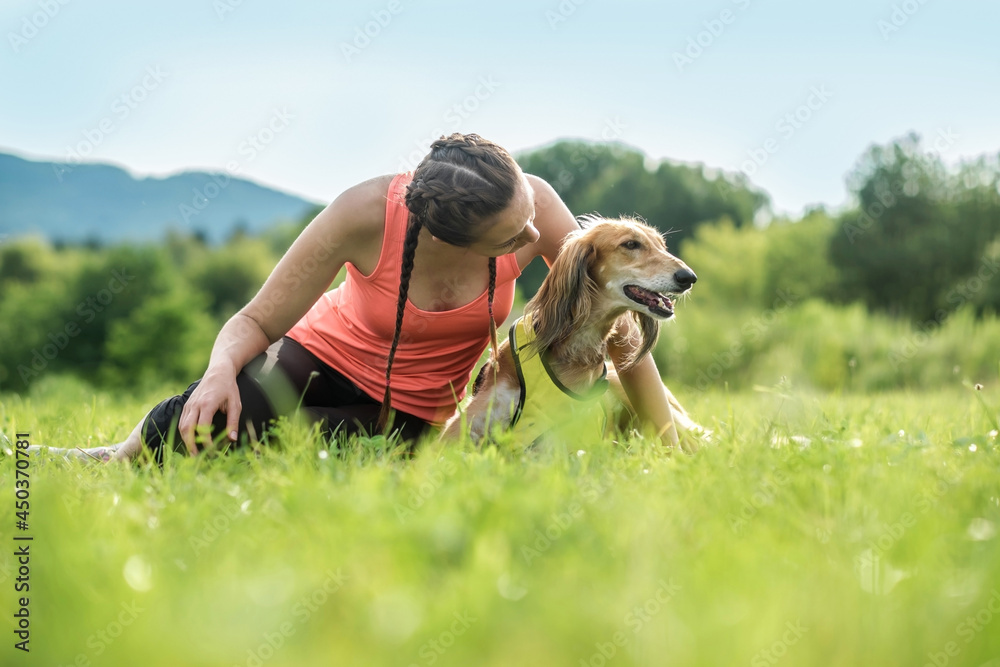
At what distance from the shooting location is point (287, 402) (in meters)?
3.21

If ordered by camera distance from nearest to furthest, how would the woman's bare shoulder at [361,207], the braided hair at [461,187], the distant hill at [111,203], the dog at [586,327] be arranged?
1. the braided hair at [461,187]
2. the dog at [586,327]
3. the woman's bare shoulder at [361,207]
4. the distant hill at [111,203]

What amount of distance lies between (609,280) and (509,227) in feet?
2.27

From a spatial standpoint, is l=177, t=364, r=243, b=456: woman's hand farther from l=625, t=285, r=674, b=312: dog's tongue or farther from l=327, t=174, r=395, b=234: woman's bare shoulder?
l=625, t=285, r=674, b=312: dog's tongue

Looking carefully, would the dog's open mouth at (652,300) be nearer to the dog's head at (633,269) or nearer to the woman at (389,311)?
the dog's head at (633,269)

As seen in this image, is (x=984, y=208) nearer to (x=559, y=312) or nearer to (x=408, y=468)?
(x=559, y=312)

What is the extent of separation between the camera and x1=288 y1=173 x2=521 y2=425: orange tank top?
3.48 meters

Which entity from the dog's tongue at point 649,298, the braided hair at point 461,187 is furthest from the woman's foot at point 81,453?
the dog's tongue at point 649,298

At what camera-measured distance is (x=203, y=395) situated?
113 inches

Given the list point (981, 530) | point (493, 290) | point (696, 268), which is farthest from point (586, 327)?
point (696, 268)

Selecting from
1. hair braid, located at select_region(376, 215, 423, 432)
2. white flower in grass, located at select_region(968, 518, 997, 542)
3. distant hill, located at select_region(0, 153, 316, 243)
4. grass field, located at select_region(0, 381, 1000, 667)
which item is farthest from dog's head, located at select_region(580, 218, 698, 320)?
distant hill, located at select_region(0, 153, 316, 243)

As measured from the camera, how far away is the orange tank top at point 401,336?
348 cm

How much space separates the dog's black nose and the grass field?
51.0 inches

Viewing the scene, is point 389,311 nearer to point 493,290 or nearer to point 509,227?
point 493,290

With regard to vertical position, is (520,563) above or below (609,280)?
above
